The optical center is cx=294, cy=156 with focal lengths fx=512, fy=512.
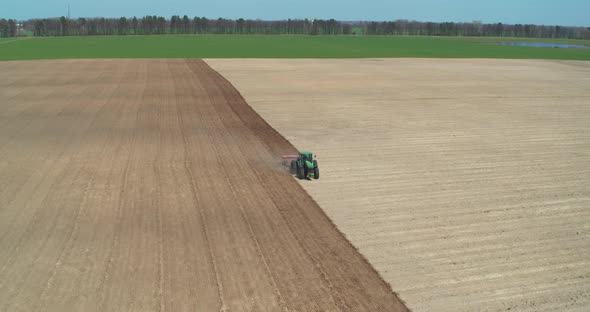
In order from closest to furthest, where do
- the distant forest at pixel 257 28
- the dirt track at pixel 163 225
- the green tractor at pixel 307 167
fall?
the dirt track at pixel 163 225, the green tractor at pixel 307 167, the distant forest at pixel 257 28

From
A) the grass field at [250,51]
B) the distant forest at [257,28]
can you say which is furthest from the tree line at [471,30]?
the grass field at [250,51]

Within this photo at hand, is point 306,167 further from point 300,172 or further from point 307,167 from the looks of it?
point 300,172

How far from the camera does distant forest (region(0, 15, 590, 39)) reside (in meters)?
138

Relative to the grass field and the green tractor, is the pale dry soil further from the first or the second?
the grass field

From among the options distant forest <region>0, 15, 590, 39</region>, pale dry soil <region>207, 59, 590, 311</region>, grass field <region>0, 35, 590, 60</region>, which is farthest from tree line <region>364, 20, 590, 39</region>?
pale dry soil <region>207, 59, 590, 311</region>

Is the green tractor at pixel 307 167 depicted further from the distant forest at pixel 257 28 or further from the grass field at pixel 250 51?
the distant forest at pixel 257 28

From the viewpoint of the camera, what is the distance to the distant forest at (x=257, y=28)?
138 metres

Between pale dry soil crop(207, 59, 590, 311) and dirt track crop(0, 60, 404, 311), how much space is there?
3.81 ft

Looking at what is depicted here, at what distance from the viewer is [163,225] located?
1242 cm

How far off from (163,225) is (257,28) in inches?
5831

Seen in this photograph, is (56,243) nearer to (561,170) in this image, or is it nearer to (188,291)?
(188,291)

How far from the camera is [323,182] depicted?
16.0m

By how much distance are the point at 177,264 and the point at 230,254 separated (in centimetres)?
114

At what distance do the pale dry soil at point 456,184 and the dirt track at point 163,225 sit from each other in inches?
→ 45.7
